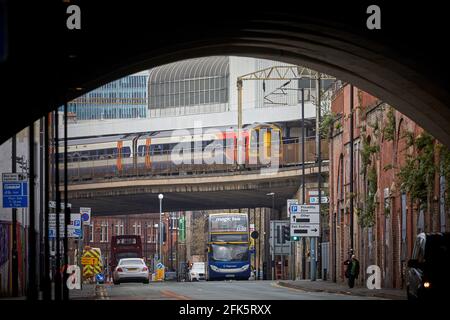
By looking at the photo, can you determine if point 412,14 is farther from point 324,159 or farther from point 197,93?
point 197,93

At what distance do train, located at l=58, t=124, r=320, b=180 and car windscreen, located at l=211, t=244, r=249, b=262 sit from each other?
24.7 feet

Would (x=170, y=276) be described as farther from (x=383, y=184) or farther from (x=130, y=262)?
(x=383, y=184)

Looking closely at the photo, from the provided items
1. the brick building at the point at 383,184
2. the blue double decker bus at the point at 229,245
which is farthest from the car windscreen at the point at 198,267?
the brick building at the point at 383,184

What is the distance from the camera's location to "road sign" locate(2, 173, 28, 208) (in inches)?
1406

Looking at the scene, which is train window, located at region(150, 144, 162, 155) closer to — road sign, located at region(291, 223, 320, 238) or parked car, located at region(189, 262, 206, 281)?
parked car, located at region(189, 262, 206, 281)

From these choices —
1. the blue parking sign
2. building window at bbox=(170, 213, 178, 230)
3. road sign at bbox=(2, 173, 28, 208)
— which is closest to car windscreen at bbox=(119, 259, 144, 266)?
road sign at bbox=(2, 173, 28, 208)

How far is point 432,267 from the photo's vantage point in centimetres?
2248

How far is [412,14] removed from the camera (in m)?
21.6

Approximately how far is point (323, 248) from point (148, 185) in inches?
866

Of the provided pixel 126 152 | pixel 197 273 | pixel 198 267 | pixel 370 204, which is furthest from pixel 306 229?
pixel 198 267

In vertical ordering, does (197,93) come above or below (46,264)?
above

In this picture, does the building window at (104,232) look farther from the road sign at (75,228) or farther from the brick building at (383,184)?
the road sign at (75,228)

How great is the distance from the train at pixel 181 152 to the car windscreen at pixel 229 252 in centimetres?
754
